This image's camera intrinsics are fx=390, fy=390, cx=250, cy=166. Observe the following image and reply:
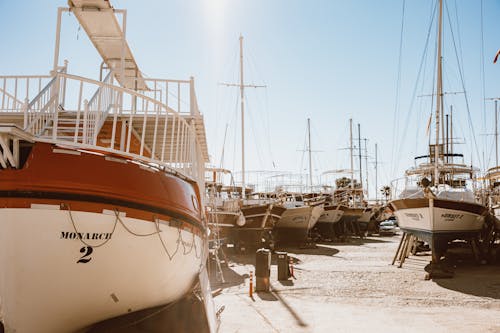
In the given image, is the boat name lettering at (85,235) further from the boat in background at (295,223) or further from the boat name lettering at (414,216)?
the boat in background at (295,223)

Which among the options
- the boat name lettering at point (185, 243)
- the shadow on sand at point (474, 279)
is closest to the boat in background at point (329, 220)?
the shadow on sand at point (474, 279)

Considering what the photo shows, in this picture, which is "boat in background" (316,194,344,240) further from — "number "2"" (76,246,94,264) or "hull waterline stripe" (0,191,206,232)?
"number "2"" (76,246,94,264)

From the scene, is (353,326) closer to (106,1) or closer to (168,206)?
(168,206)

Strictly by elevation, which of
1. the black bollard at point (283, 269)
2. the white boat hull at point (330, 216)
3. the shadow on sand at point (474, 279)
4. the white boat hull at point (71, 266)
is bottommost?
the shadow on sand at point (474, 279)

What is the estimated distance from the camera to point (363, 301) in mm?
8383

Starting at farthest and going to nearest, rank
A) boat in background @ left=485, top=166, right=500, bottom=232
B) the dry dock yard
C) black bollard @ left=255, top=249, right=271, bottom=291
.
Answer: boat in background @ left=485, top=166, right=500, bottom=232, black bollard @ left=255, top=249, right=271, bottom=291, the dry dock yard

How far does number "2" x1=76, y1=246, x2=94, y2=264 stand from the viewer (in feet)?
13.1

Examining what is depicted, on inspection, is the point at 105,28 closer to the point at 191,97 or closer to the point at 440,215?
the point at 191,97

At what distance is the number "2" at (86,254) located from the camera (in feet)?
13.1

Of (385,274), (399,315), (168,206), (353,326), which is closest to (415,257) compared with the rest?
(385,274)

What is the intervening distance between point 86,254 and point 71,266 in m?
0.18

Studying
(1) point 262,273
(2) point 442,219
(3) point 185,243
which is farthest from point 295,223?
(3) point 185,243

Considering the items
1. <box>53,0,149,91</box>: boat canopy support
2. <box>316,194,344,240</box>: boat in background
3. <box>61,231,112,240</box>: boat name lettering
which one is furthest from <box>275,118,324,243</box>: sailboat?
<box>61,231,112,240</box>: boat name lettering

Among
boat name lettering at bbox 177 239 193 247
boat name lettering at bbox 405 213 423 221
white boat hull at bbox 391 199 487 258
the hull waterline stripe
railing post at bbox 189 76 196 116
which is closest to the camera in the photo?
the hull waterline stripe
